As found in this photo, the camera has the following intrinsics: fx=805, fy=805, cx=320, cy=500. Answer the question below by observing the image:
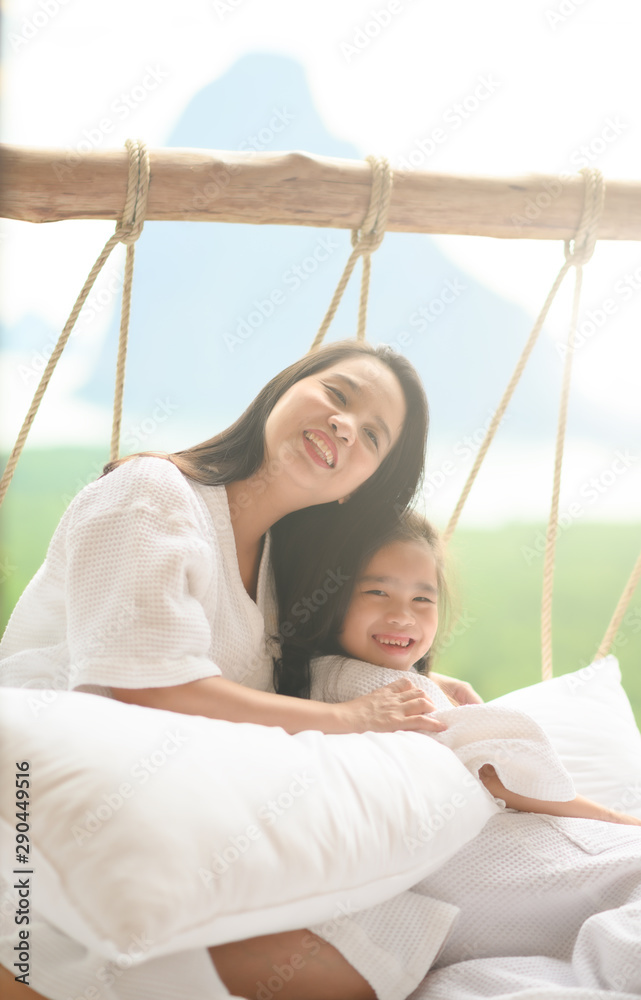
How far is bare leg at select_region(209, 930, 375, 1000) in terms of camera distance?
0.73 meters

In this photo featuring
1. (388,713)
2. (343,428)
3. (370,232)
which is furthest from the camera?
(370,232)

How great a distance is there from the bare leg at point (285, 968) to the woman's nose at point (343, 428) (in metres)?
0.58

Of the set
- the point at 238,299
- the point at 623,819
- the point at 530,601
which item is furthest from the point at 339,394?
the point at 530,601

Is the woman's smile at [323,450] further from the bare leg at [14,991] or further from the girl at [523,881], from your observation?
the bare leg at [14,991]

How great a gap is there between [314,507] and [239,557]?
0.56 feet

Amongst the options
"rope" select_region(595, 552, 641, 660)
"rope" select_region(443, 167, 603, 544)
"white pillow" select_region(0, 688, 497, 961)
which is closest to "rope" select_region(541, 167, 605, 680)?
"rope" select_region(443, 167, 603, 544)

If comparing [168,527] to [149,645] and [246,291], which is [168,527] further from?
[246,291]

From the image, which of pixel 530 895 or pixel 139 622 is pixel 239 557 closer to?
pixel 139 622

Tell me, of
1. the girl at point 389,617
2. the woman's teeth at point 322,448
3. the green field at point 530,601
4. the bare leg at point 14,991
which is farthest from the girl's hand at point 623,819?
the green field at point 530,601

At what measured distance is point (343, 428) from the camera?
42.0 inches

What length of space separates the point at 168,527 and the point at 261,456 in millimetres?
254

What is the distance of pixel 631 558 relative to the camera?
3541 mm

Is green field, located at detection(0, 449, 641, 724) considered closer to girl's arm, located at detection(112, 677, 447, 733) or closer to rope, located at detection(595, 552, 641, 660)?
rope, located at detection(595, 552, 641, 660)

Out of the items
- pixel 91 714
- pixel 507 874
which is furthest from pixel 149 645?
pixel 507 874
